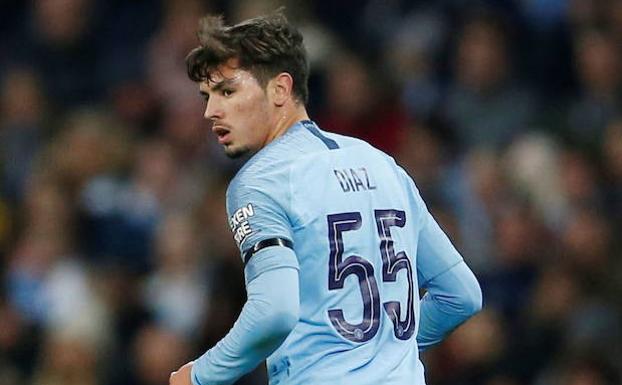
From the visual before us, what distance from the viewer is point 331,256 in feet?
16.2

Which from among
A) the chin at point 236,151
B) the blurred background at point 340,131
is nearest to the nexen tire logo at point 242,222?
the chin at point 236,151

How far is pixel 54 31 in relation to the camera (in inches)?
496

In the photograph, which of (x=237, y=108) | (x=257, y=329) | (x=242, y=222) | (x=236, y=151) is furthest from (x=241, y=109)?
(x=257, y=329)

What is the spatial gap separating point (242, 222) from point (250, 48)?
577mm

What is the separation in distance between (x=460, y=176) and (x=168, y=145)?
2.22 metres

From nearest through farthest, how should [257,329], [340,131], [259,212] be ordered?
[257,329]
[259,212]
[340,131]

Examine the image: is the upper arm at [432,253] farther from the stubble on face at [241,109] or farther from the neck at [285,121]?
the stubble on face at [241,109]

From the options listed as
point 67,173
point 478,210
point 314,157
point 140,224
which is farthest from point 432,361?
point 314,157

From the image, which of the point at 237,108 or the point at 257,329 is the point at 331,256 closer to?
the point at 257,329

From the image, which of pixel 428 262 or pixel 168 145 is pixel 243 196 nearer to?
pixel 428 262

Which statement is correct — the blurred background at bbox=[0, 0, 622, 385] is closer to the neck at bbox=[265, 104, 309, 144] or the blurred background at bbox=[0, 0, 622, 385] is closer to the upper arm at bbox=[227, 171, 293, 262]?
the neck at bbox=[265, 104, 309, 144]

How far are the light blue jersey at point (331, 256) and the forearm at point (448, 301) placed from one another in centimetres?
41

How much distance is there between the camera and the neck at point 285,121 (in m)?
5.17

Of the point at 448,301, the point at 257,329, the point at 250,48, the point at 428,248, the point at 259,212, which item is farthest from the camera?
the point at 448,301
